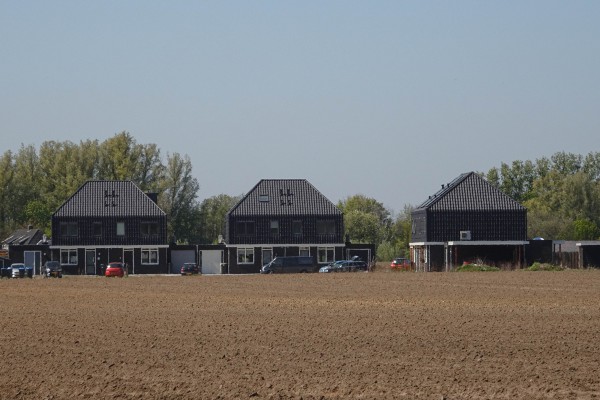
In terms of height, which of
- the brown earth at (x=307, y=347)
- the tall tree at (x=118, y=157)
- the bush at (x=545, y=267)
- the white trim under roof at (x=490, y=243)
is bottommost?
the brown earth at (x=307, y=347)

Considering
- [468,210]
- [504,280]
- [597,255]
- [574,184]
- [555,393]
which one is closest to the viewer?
[555,393]

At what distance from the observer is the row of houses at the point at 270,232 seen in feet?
313

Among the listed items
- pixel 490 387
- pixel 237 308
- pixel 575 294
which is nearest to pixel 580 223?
pixel 575 294

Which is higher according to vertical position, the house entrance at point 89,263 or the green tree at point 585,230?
the green tree at point 585,230

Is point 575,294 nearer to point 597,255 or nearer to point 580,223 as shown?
point 597,255

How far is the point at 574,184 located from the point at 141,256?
5969 centimetres

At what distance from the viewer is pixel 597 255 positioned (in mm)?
87188

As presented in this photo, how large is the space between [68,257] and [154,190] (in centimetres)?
3157

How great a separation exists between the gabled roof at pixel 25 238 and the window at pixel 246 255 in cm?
2052

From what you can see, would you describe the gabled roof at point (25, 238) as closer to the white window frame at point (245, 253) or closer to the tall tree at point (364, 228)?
the white window frame at point (245, 253)

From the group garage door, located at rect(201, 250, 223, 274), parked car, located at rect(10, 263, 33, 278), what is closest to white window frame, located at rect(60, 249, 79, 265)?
parked car, located at rect(10, 263, 33, 278)

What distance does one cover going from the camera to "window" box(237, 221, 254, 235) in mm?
100188

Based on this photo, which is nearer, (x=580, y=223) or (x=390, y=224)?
(x=580, y=223)

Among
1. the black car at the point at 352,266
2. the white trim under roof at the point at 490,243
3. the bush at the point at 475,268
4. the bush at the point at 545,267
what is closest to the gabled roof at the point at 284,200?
the white trim under roof at the point at 490,243
